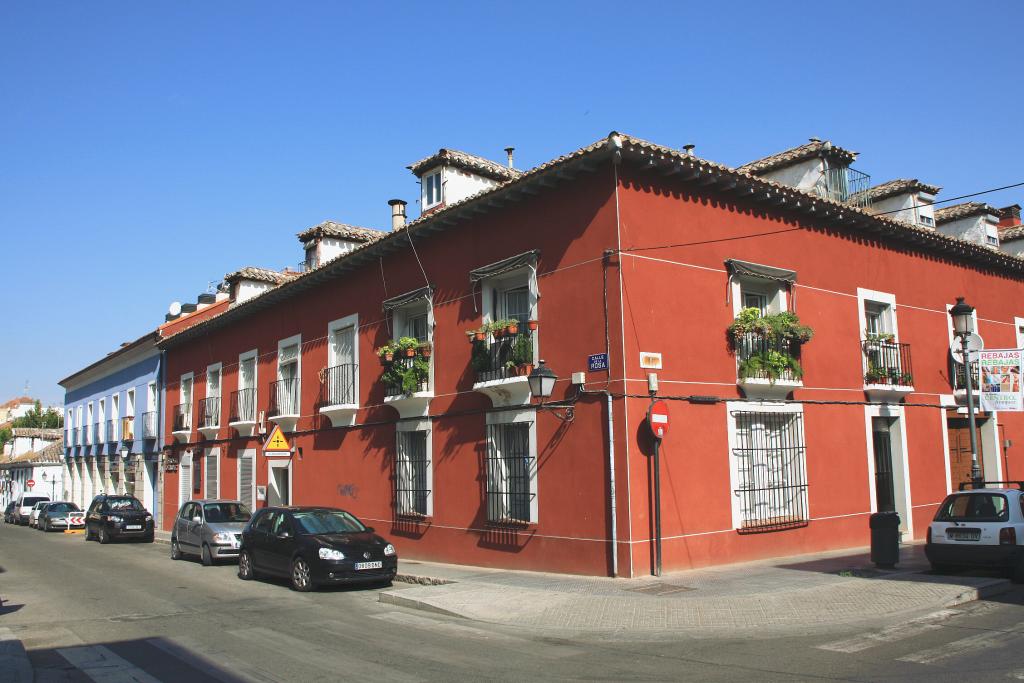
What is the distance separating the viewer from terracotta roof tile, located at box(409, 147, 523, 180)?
1838cm

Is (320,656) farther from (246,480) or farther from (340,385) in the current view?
(246,480)

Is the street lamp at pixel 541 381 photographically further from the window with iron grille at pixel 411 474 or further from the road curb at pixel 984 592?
the road curb at pixel 984 592

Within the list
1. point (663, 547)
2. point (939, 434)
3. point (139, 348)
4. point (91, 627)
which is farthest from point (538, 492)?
point (139, 348)

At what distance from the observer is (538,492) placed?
525 inches

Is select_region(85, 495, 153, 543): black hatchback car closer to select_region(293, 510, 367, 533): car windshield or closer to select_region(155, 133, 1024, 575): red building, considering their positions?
select_region(155, 133, 1024, 575): red building

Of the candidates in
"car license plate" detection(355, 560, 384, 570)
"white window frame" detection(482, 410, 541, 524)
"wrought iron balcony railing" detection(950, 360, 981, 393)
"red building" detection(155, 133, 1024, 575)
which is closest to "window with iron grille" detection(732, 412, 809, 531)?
"red building" detection(155, 133, 1024, 575)

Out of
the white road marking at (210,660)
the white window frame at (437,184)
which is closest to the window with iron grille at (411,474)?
the white window frame at (437,184)

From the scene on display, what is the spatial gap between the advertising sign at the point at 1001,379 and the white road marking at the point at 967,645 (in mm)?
8070

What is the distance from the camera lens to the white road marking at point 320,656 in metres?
7.12

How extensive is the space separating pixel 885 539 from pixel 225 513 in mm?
13895

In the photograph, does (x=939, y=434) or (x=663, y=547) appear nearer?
(x=663, y=547)

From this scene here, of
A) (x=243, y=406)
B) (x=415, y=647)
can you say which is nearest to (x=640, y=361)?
(x=415, y=647)

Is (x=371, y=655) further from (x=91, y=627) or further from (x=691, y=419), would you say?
(x=691, y=419)

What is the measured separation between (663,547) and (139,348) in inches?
1091
